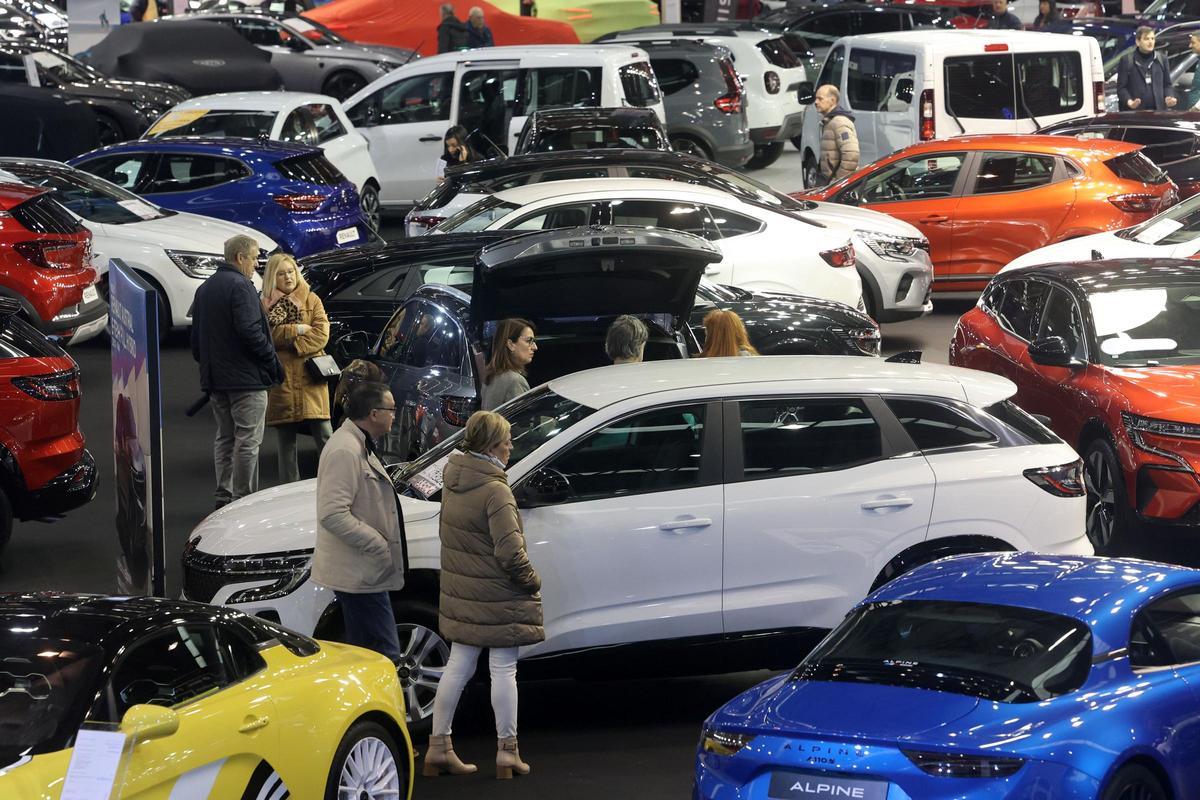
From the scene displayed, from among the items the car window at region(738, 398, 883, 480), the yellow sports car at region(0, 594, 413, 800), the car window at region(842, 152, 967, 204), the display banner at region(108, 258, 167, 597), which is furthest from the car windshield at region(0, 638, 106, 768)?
the car window at region(842, 152, 967, 204)

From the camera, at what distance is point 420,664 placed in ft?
25.4

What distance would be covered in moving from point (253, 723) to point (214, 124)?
14.8 meters

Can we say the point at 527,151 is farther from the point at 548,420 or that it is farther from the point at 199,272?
the point at 548,420

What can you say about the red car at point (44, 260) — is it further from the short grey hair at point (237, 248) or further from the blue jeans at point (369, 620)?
the blue jeans at point (369, 620)

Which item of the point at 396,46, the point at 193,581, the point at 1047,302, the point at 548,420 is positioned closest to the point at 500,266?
the point at 548,420

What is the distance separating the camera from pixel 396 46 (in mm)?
29797

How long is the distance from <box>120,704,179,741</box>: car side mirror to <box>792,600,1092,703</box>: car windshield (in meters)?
2.16

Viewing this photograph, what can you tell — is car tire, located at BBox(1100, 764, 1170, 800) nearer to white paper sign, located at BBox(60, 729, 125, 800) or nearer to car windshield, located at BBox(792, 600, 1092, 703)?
car windshield, located at BBox(792, 600, 1092, 703)

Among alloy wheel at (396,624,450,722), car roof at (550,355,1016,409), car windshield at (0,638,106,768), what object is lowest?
alloy wheel at (396,624,450,722)

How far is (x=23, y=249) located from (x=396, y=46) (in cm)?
1672

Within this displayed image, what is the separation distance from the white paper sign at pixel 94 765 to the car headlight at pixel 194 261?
34.8 feet

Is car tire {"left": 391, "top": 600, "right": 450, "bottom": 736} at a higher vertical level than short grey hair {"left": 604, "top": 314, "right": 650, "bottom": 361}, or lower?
lower

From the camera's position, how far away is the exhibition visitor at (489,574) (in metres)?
7.02

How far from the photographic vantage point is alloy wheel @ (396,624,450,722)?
768 centimetres
